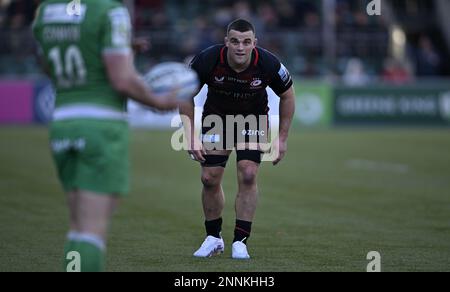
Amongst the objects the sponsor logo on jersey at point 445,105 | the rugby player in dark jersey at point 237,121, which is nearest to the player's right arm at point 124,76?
the rugby player in dark jersey at point 237,121

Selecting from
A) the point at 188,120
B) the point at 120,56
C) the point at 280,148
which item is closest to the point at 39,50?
the point at 120,56

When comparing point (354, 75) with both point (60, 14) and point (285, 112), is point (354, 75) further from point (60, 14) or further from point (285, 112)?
point (60, 14)

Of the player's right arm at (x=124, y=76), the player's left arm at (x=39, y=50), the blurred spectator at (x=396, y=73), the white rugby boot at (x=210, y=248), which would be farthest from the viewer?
the blurred spectator at (x=396, y=73)

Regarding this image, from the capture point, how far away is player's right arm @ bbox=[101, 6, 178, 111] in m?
6.16

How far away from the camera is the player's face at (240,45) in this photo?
9023 mm

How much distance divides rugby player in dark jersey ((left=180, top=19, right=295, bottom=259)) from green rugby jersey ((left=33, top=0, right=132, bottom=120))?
2907 mm

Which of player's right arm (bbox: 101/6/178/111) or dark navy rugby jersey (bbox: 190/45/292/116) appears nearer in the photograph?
player's right arm (bbox: 101/6/178/111)

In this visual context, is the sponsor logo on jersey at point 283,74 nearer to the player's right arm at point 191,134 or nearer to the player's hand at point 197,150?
the player's right arm at point 191,134

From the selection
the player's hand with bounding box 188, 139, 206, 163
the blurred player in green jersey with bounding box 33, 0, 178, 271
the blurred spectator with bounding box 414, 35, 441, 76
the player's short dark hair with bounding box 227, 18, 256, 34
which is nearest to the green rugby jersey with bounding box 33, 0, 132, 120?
the blurred player in green jersey with bounding box 33, 0, 178, 271

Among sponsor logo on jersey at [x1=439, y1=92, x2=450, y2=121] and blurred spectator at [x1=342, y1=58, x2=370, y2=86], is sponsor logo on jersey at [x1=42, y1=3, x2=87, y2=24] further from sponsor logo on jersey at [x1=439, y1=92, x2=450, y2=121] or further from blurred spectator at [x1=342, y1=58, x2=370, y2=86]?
sponsor logo on jersey at [x1=439, y1=92, x2=450, y2=121]

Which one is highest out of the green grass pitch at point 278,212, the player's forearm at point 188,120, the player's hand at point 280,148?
the player's forearm at point 188,120

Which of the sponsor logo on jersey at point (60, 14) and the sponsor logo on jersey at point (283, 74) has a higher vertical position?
the sponsor logo on jersey at point (60, 14)

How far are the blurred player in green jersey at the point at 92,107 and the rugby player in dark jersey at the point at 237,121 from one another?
2915 millimetres
